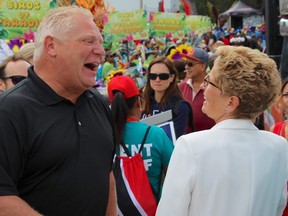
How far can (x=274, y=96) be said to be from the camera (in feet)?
8.46

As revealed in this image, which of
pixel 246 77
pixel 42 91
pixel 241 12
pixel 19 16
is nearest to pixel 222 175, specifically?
pixel 246 77

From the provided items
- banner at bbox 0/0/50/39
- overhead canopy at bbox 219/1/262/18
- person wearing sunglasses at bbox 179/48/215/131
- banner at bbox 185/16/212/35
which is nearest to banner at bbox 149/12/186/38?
banner at bbox 185/16/212/35

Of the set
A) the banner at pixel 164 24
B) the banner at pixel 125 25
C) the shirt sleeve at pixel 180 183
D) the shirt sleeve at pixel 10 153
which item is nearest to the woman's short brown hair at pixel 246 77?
the shirt sleeve at pixel 180 183

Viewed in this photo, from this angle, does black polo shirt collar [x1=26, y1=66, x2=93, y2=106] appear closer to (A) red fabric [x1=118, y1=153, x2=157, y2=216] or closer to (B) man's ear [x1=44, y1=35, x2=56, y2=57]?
(B) man's ear [x1=44, y1=35, x2=56, y2=57]

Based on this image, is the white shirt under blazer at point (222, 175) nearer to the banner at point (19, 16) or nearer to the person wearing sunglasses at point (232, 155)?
the person wearing sunglasses at point (232, 155)

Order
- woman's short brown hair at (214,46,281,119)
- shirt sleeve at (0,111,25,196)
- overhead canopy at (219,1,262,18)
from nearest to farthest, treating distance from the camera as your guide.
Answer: shirt sleeve at (0,111,25,196) < woman's short brown hair at (214,46,281,119) < overhead canopy at (219,1,262,18)

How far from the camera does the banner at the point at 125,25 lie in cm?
1591

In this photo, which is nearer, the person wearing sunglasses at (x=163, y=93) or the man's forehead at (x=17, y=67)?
the man's forehead at (x=17, y=67)

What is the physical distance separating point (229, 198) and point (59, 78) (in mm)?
932

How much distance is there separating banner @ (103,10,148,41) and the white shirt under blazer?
13466 millimetres

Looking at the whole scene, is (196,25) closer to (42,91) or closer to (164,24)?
(164,24)

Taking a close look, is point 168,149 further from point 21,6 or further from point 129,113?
point 21,6

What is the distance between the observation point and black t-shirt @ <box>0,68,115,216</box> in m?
2.14

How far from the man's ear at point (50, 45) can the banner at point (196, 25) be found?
18.6 metres
